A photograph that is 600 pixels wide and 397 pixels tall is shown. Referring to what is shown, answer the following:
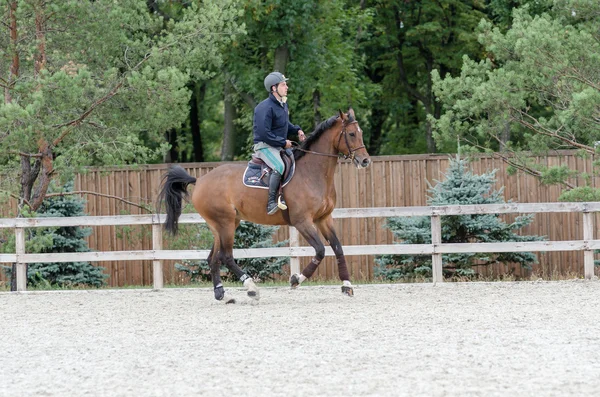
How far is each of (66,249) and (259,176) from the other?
7.74 metres

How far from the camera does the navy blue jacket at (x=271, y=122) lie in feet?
38.2

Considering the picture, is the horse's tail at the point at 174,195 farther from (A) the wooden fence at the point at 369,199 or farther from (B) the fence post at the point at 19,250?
(A) the wooden fence at the point at 369,199

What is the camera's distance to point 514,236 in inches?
671

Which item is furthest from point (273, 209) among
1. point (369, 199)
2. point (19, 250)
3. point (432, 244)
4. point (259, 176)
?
point (369, 199)

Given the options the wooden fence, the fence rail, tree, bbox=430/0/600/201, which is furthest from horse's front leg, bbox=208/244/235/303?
tree, bbox=430/0/600/201

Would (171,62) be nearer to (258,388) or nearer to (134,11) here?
(134,11)

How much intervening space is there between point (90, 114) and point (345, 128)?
249 inches

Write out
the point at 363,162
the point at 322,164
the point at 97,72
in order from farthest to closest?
the point at 97,72 → the point at 322,164 → the point at 363,162

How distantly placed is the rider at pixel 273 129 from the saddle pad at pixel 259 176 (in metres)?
0.12

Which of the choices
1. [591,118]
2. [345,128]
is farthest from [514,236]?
[345,128]

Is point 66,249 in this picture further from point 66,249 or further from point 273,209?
point 273,209

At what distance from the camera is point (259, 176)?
12008 millimetres

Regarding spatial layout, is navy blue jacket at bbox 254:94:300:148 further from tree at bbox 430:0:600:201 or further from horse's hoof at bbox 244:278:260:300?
tree at bbox 430:0:600:201

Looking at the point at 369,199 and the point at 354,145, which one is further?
the point at 369,199
